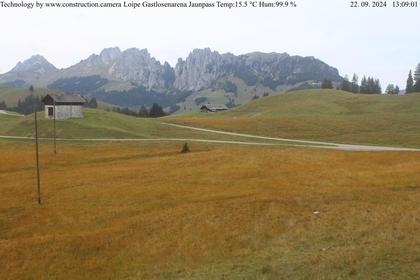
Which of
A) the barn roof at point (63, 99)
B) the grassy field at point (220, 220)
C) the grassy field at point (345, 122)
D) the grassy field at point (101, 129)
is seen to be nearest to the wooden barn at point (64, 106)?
the barn roof at point (63, 99)

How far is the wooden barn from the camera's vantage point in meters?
115

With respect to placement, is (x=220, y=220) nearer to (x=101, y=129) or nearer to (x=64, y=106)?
(x=101, y=129)

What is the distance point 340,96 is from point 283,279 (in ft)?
607

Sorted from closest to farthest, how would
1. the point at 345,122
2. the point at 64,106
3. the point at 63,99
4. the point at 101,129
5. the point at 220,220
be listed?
the point at 220,220 → the point at 101,129 → the point at 64,106 → the point at 63,99 → the point at 345,122

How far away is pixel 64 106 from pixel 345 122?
255 ft

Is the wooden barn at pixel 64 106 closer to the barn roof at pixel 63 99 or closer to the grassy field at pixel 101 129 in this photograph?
the barn roof at pixel 63 99

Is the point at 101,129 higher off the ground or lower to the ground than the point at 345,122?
lower

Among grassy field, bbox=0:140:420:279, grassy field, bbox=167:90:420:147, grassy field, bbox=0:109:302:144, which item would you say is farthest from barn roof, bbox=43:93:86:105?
grassy field, bbox=0:140:420:279

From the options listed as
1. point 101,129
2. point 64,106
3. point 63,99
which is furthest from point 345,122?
point 63,99

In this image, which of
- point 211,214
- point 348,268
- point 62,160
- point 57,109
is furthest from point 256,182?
point 57,109

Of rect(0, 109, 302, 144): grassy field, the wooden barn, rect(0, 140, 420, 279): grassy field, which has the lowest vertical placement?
rect(0, 140, 420, 279): grassy field

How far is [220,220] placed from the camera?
33031 millimetres

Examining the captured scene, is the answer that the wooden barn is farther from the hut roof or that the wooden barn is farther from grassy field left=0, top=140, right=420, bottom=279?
grassy field left=0, top=140, right=420, bottom=279

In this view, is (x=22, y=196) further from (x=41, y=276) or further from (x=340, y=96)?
(x=340, y=96)
